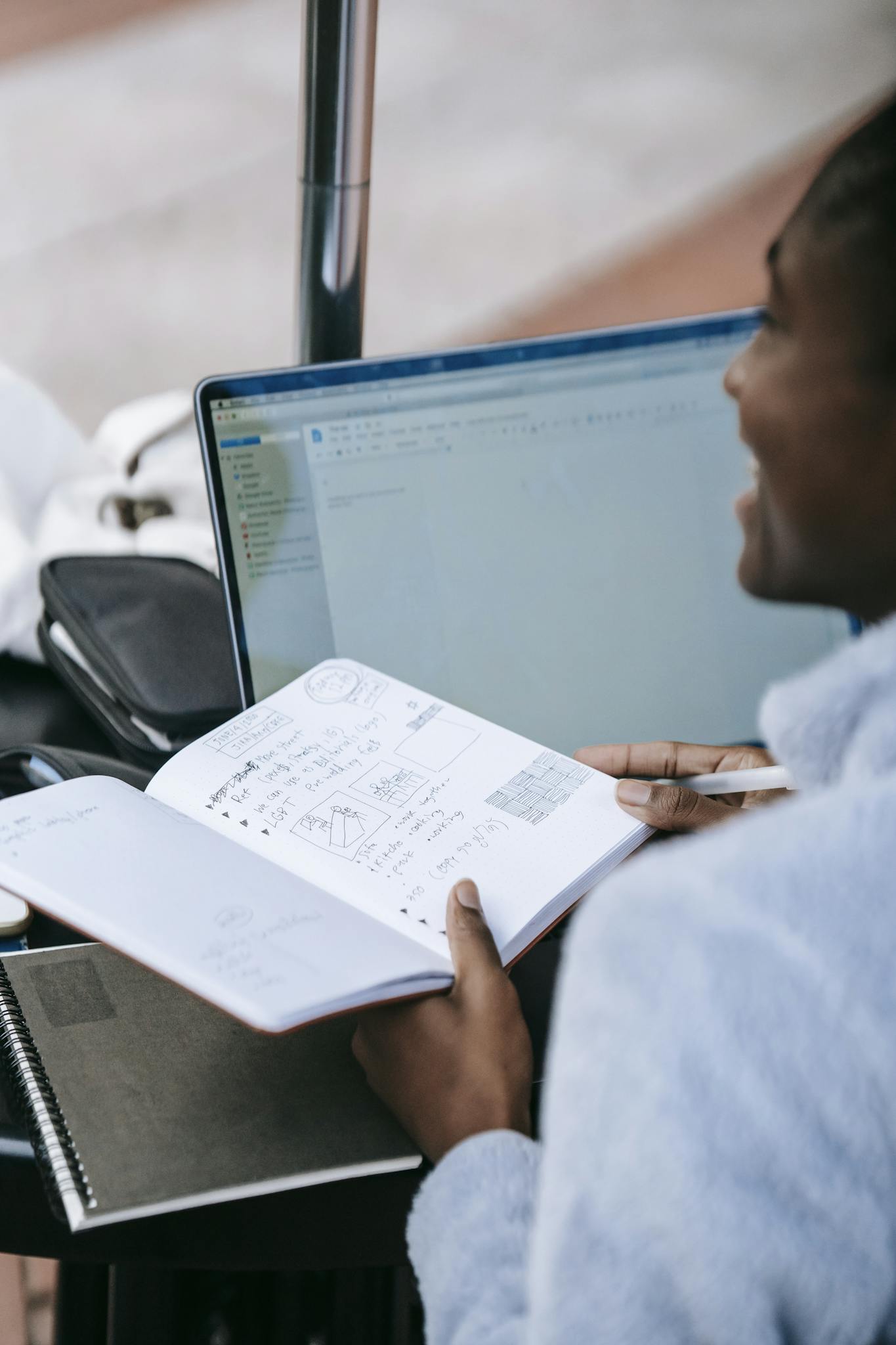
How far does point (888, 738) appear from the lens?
19.4 inches

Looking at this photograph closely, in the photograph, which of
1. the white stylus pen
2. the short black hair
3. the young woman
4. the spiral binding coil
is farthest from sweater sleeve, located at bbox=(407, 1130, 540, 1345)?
the short black hair

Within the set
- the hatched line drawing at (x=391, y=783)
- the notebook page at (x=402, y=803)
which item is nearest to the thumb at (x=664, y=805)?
the notebook page at (x=402, y=803)

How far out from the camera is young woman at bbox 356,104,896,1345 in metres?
0.43

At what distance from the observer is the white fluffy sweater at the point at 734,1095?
43cm

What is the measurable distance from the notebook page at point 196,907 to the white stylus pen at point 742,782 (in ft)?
0.83

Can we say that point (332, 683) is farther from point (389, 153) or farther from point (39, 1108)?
point (389, 153)

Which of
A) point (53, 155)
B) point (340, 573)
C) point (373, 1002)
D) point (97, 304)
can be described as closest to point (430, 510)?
point (340, 573)

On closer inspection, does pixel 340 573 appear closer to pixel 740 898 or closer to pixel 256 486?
pixel 256 486

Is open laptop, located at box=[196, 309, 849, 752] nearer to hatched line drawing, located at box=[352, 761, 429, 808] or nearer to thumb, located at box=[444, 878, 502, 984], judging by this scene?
hatched line drawing, located at box=[352, 761, 429, 808]

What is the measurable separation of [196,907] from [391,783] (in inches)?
6.8

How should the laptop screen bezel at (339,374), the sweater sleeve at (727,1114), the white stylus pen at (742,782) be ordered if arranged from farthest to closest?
the laptop screen bezel at (339,374) < the white stylus pen at (742,782) < the sweater sleeve at (727,1114)

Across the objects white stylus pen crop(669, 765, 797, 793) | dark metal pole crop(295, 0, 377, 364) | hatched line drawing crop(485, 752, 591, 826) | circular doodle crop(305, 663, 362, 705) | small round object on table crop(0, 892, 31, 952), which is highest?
dark metal pole crop(295, 0, 377, 364)

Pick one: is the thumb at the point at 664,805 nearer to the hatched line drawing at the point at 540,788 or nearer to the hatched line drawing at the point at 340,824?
the hatched line drawing at the point at 540,788

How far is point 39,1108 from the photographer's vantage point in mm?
614
